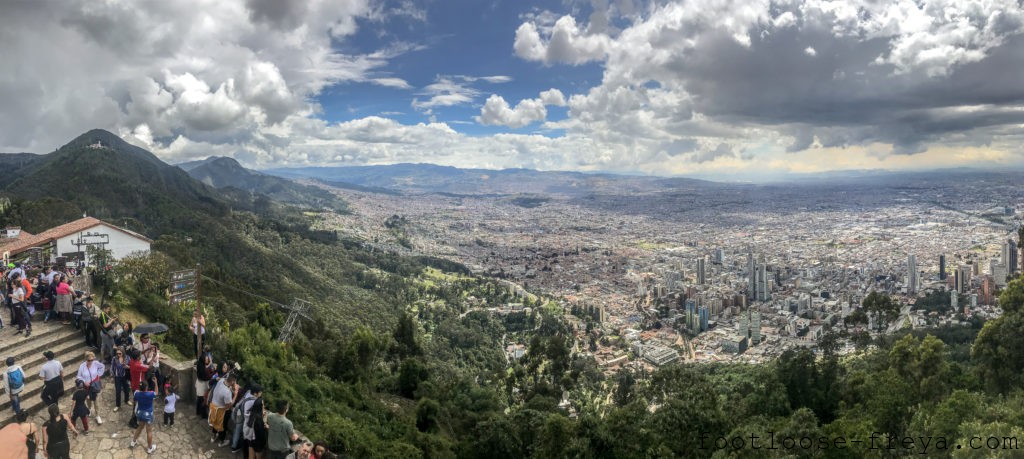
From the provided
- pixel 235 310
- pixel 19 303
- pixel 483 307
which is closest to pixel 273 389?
pixel 19 303

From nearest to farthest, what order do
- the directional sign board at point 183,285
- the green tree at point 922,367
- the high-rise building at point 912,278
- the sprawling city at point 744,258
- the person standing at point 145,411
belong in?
the person standing at point 145,411, the directional sign board at point 183,285, the green tree at point 922,367, the sprawling city at point 744,258, the high-rise building at point 912,278

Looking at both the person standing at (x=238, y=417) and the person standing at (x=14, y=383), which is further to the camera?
the person standing at (x=14, y=383)

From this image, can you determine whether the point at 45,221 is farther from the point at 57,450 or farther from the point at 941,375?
the point at 941,375

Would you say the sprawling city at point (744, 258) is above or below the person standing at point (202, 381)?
below

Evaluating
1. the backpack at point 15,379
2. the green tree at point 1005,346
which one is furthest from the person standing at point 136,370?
the green tree at point 1005,346

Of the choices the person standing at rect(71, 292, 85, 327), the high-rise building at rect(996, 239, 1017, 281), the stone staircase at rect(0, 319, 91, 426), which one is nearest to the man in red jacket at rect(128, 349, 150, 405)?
the stone staircase at rect(0, 319, 91, 426)

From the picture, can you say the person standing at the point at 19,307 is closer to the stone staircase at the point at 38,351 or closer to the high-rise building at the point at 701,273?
the stone staircase at the point at 38,351

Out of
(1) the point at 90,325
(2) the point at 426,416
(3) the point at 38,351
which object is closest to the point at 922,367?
(2) the point at 426,416
